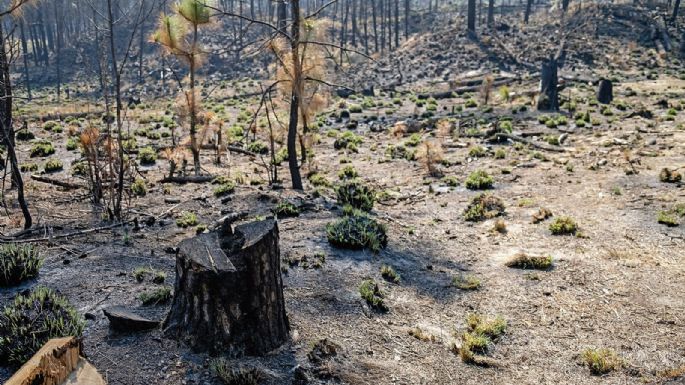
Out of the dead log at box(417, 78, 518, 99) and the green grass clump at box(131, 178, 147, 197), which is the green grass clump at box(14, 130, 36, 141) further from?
the dead log at box(417, 78, 518, 99)

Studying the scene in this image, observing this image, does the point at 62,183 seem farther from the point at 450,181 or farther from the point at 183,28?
the point at 450,181

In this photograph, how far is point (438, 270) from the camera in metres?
8.16

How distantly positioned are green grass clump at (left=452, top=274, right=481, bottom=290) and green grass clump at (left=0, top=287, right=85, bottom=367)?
194 inches

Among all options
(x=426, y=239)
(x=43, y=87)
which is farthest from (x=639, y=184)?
(x=43, y=87)

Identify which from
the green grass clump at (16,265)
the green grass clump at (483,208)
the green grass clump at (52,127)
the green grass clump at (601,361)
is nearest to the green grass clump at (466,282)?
the green grass clump at (601,361)

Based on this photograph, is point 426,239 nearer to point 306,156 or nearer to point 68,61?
point 306,156

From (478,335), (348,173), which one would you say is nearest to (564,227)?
(478,335)

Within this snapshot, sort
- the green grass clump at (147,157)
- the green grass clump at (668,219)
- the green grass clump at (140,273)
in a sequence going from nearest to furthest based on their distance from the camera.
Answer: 1. the green grass clump at (140,273)
2. the green grass clump at (668,219)
3. the green grass clump at (147,157)

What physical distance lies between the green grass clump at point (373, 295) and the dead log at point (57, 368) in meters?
3.58

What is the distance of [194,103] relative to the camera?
13922mm

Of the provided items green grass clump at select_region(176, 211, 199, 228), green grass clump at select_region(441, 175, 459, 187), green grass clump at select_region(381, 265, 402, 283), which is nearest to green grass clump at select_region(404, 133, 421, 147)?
green grass clump at select_region(441, 175, 459, 187)

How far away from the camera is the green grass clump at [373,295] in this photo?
6.46 meters

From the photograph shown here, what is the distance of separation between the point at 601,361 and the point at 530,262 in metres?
2.89

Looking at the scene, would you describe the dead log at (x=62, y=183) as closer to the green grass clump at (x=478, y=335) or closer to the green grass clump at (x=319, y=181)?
the green grass clump at (x=319, y=181)
